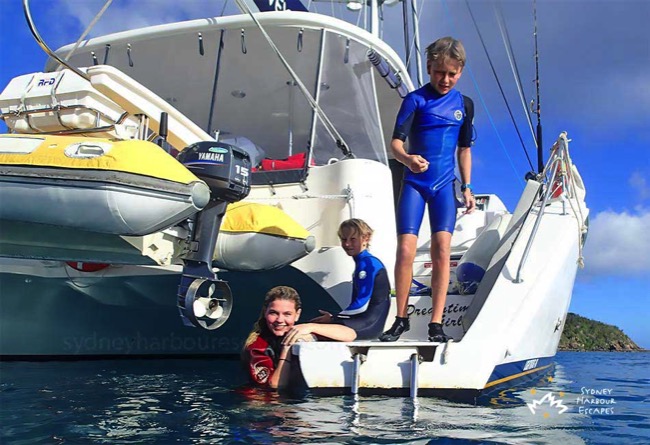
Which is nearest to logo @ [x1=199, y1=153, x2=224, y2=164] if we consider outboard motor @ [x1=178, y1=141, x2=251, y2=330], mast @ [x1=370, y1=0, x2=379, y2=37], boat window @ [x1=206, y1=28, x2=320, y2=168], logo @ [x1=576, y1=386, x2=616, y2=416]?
outboard motor @ [x1=178, y1=141, x2=251, y2=330]

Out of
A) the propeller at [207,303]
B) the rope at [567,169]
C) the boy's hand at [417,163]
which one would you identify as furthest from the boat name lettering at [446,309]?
the propeller at [207,303]

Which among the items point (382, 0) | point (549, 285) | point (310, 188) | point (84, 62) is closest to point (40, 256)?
point (310, 188)

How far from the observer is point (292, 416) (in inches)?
105

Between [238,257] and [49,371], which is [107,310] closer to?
[49,371]

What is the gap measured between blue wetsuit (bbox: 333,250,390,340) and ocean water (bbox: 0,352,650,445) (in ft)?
2.05

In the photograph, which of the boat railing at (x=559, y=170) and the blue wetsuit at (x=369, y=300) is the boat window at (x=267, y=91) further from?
the blue wetsuit at (x=369, y=300)

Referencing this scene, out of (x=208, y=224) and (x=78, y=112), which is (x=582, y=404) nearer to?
(x=208, y=224)

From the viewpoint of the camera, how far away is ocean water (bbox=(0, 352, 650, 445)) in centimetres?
234

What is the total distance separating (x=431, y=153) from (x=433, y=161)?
0.17 ft

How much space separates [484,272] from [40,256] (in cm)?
310

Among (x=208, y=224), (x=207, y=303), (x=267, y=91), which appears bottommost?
(x=207, y=303)

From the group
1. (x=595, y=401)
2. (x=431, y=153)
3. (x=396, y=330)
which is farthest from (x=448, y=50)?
(x=595, y=401)

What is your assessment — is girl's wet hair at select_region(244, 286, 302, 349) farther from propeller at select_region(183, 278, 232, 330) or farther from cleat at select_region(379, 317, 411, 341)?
cleat at select_region(379, 317, 411, 341)

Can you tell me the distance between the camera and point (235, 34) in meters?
6.31
